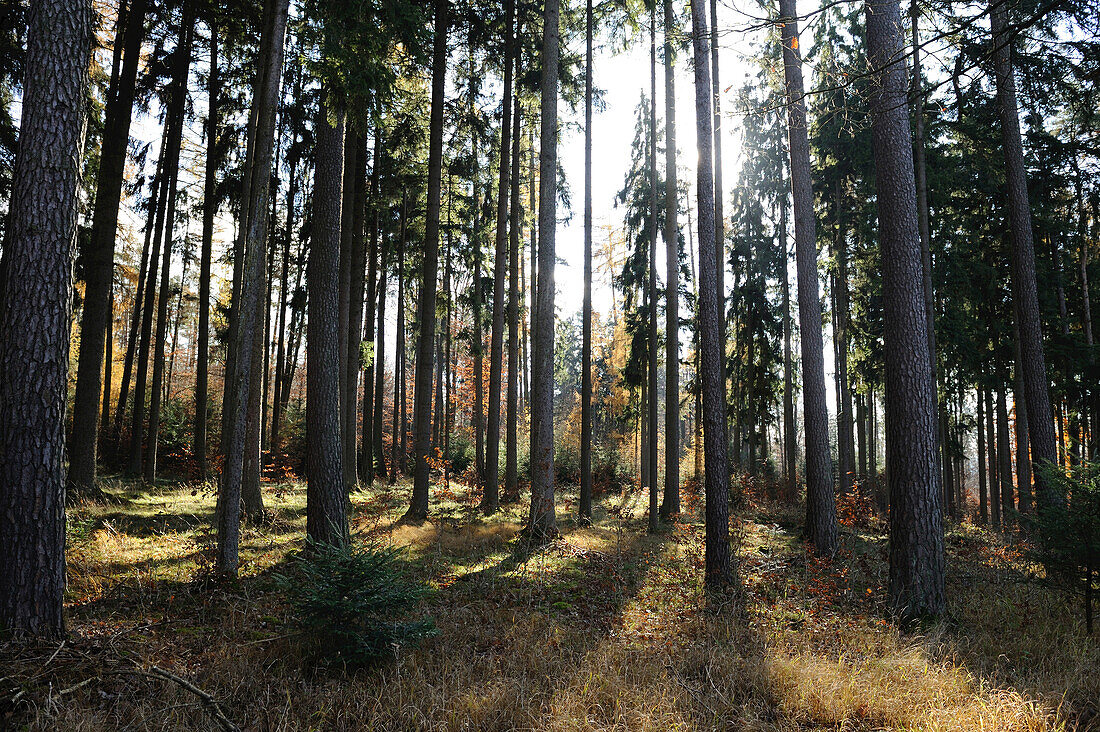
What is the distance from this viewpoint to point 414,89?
12773 mm

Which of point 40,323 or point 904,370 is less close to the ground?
point 40,323

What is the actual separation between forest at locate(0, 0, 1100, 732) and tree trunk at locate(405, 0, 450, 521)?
8 centimetres

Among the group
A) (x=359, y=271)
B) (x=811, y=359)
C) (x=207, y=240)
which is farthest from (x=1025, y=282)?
(x=207, y=240)

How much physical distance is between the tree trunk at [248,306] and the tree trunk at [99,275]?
17.4 feet

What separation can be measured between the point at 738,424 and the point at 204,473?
19.1 meters

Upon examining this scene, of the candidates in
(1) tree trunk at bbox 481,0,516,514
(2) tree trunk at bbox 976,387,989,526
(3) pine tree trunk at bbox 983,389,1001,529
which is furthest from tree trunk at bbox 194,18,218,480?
(3) pine tree trunk at bbox 983,389,1001,529

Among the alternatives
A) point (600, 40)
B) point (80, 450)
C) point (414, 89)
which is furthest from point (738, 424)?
point (80, 450)

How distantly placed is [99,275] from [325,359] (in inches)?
240

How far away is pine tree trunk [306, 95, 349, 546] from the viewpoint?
7.27m

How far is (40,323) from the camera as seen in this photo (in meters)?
4.09

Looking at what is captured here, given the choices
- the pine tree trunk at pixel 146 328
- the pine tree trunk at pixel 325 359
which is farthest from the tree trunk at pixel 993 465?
the pine tree trunk at pixel 146 328

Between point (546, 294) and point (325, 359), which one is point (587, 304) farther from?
point (325, 359)

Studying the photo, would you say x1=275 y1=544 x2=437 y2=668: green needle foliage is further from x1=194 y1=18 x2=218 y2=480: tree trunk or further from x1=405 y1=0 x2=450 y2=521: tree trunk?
x1=194 y1=18 x2=218 y2=480: tree trunk

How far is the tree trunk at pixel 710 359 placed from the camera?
7.18 meters
